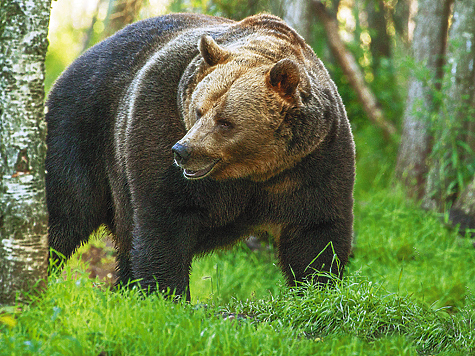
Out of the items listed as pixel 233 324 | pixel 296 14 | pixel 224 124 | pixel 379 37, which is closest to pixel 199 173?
pixel 224 124

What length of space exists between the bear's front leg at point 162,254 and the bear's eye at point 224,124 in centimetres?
74

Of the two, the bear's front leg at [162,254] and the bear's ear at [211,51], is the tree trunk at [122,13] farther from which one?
the bear's front leg at [162,254]

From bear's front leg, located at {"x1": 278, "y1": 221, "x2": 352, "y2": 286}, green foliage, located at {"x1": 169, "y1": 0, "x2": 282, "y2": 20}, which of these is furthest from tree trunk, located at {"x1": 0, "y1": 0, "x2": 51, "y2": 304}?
green foliage, located at {"x1": 169, "y1": 0, "x2": 282, "y2": 20}

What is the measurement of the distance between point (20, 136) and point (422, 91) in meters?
6.12

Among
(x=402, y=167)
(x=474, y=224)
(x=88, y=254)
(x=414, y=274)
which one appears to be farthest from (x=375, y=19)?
(x=88, y=254)

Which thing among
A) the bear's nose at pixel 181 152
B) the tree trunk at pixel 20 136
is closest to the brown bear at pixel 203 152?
the bear's nose at pixel 181 152

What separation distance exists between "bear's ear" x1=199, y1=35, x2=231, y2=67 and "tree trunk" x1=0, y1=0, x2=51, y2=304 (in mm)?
949

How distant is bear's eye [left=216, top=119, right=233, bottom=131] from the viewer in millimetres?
3311

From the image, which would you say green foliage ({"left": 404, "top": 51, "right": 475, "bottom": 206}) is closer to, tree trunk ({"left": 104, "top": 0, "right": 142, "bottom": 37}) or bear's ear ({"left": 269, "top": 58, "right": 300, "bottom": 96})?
bear's ear ({"left": 269, "top": 58, "right": 300, "bottom": 96})

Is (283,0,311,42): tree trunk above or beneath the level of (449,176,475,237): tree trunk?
above

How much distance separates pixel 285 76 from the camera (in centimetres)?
331

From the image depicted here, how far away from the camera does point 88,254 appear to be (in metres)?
6.88

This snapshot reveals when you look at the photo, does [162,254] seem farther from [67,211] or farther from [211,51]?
[211,51]

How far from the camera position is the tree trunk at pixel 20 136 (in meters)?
2.86
